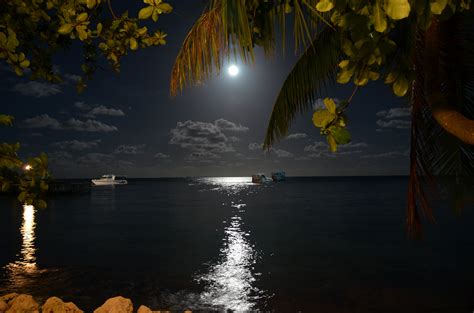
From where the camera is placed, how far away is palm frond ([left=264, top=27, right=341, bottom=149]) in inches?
263

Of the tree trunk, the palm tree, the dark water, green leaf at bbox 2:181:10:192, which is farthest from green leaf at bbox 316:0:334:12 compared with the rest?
the dark water

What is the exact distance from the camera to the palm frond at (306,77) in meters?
6.68

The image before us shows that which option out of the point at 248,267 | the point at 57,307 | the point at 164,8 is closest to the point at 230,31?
the point at 164,8

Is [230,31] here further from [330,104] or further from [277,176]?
[277,176]

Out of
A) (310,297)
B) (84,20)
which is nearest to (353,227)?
(310,297)

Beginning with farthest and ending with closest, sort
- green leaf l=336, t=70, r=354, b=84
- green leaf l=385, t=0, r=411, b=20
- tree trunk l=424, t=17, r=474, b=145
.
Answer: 1. tree trunk l=424, t=17, r=474, b=145
2. green leaf l=336, t=70, r=354, b=84
3. green leaf l=385, t=0, r=411, b=20

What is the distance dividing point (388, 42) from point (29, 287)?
13.9 metres

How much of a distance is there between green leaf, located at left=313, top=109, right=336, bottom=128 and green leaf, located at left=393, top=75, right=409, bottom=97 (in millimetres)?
363

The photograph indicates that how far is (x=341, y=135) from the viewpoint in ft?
6.20

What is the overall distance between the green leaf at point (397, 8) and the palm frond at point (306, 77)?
17.9 feet

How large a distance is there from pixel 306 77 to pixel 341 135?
5152mm

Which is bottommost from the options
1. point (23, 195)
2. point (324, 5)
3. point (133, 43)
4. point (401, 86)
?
point (23, 195)

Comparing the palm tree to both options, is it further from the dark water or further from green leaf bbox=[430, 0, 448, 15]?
the dark water

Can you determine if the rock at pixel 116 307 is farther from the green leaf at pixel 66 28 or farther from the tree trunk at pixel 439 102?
the tree trunk at pixel 439 102
